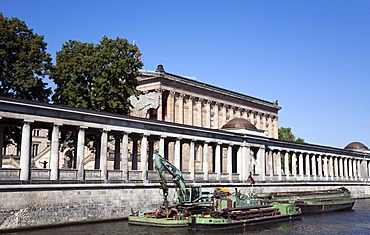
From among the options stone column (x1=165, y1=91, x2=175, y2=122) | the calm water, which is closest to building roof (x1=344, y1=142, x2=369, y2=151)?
stone column (x1=165, y1=91, x2=175, y2=122)

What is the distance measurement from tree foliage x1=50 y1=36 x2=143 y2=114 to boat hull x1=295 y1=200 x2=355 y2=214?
78.4ft

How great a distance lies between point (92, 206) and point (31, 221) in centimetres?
584

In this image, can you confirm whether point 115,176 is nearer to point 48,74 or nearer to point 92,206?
point 92,206

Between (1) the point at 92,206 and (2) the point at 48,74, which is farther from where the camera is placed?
(2) the point at 48,74

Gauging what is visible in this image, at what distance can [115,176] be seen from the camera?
134 feet

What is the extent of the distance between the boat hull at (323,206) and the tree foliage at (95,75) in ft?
78.4

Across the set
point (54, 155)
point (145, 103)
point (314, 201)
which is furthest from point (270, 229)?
point (145, 103)


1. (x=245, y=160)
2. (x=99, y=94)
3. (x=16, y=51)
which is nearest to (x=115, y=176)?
(x=99, y=94)

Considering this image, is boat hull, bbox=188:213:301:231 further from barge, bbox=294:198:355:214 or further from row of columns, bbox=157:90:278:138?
row of columns, bbox=157:90:278:138

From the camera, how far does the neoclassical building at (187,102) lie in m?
73.7

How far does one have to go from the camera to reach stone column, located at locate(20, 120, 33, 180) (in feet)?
109

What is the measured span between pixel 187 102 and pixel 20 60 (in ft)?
130

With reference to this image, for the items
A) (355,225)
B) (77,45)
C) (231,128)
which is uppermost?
(77,45)

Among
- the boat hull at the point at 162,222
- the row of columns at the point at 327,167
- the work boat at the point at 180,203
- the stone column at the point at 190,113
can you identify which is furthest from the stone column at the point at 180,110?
the boat hull at the point at 162,222
